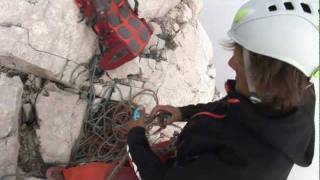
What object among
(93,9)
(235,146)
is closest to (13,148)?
(93,9)

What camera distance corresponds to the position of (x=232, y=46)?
1240 mm

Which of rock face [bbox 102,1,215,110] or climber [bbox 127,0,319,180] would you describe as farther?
rock face [bbox 102,1,215,110]

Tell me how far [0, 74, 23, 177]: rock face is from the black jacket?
0.91 meters

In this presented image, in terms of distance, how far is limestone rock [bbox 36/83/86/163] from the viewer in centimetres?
202

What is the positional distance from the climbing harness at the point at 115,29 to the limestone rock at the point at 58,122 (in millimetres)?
233

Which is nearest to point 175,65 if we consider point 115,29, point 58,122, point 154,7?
point 154,7

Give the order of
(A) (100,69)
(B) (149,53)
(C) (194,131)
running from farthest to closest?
(B) (149,53), (A) (100,69), (C) (194,131)

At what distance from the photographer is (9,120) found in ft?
6.24

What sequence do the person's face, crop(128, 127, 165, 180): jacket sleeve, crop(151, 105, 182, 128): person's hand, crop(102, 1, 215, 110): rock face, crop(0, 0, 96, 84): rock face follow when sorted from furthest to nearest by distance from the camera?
crop(102, 1, 215, 110): rock face < crop(0, 0, 96, 84): rock face < crop(151, 105, 182, 128): person's hand < crop(128, 127, 165, 180): jacket sleeve < the person's face

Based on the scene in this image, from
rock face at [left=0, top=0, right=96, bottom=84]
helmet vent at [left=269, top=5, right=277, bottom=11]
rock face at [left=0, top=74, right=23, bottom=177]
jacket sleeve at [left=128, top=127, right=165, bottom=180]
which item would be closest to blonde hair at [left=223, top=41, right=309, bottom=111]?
helmet vent at [left=269, top=5, right=277, bottom=11]

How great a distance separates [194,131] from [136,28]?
31.7 inches

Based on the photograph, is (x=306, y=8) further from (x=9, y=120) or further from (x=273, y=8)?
(x=9, y=120)

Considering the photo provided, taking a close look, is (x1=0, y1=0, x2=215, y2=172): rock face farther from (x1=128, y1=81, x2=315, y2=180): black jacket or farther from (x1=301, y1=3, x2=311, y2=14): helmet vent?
(x1=301, y1=3, x2=311, y2=14): helmet vent

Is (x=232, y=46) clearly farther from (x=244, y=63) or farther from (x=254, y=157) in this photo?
(x=254, y=157)
